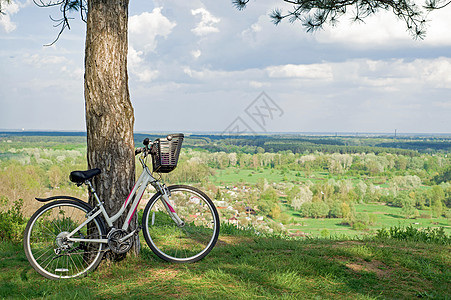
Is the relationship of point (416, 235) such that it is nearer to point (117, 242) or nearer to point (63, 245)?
point (117, 242)

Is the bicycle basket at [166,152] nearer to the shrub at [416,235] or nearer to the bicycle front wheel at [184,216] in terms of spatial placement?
the bicycle front wheel at [184,216]

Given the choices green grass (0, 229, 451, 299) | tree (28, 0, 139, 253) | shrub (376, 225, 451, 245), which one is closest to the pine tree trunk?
tree (28, 0, 139, 253)

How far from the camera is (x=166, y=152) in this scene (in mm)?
3727

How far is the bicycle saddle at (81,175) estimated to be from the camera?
139 inches

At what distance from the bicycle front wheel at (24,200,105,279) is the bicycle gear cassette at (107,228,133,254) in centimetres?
9

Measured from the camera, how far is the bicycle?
11.8 feet

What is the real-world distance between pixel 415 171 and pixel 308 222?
25927 mm

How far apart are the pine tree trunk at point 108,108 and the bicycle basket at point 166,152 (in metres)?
0.37

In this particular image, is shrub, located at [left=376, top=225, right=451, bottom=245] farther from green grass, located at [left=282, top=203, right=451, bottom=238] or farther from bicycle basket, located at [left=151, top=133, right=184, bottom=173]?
green grass, located at [left=282, top=203, right=451, bottom=238]

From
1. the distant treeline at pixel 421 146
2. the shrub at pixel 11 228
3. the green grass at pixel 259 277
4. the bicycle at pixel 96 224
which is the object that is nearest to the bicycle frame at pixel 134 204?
the bicycle at pixel 96 224

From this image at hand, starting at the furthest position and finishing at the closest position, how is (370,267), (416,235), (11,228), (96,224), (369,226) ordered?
(369,226), (416,235), (11,228), (370,267), (96,224)

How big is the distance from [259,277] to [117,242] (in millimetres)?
1475

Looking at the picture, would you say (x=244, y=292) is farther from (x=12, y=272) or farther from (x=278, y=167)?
(x=278, y=167)

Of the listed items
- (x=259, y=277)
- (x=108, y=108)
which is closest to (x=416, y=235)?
(x=259, y=277)
